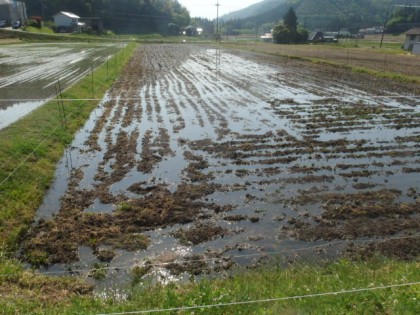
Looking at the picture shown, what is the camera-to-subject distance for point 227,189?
825 centimetres

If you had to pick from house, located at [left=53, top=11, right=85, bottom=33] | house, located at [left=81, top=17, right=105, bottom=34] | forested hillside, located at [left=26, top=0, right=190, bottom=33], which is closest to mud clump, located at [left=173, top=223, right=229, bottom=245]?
house, located at [left=53, top=11, right=85, bottom=33]

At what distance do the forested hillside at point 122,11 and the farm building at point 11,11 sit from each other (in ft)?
19.5

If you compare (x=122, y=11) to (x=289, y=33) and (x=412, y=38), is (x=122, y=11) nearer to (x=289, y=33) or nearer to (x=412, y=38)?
(x=289, y=33)

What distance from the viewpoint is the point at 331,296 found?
433 cm

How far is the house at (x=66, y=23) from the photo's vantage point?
7319 centimetres

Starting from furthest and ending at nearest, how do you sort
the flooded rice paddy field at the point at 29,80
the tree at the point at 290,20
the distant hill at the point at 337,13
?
the distant hill at the point at 337,13 → the tree at the point at 290,20 → the flooded rice paddy field at the point at 29,80

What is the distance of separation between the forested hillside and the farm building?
5933 millimetres

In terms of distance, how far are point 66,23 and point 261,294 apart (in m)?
81.5

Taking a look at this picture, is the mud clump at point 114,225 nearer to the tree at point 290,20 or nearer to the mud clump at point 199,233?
the mud clump at point 199,233

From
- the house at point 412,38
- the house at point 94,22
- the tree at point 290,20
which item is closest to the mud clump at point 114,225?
the house at point 412,38

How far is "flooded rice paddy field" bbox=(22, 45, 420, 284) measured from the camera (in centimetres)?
606

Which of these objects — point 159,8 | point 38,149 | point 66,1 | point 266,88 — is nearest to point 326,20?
point 159,8

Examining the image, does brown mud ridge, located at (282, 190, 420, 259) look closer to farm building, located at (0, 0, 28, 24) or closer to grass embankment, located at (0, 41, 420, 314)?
grass embankment, located at (0, 41, 420, 314)

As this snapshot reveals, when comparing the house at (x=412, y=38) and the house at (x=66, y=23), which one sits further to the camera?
the house at (x=66, y=23)
